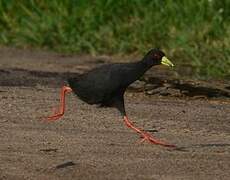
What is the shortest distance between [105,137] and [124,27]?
6.01m

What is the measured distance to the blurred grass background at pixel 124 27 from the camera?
1284 centimetres

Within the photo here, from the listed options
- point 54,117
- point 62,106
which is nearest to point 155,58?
point 62,106

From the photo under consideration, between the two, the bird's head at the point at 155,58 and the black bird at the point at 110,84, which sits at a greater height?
the bird's head at the point at 155,58

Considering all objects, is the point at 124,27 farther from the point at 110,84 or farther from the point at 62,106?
the point at 110,84

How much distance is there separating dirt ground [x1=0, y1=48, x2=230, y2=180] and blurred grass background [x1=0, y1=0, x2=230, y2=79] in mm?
2224

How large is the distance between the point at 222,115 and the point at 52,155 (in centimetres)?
256

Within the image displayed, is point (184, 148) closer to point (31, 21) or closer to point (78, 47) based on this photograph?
point (78, 47)

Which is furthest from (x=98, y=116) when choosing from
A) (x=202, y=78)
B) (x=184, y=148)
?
→ (x=202, y=78)

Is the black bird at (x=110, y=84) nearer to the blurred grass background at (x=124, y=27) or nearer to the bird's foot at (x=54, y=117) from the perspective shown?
→ the bird's foot at (x=54, y=117)

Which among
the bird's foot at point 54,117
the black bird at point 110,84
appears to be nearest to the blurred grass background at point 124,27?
the bird's foot at point 54,117

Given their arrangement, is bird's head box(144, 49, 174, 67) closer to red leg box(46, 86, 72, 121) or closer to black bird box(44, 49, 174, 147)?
black bird box(44, 49, 174, 147)

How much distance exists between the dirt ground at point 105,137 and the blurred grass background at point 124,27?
7.30ft

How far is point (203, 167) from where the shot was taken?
6.87m

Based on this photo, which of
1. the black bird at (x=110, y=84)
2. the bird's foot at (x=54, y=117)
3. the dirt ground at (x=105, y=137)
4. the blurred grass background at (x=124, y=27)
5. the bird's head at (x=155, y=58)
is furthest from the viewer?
the blurred grass background at (x=124, y=27)
